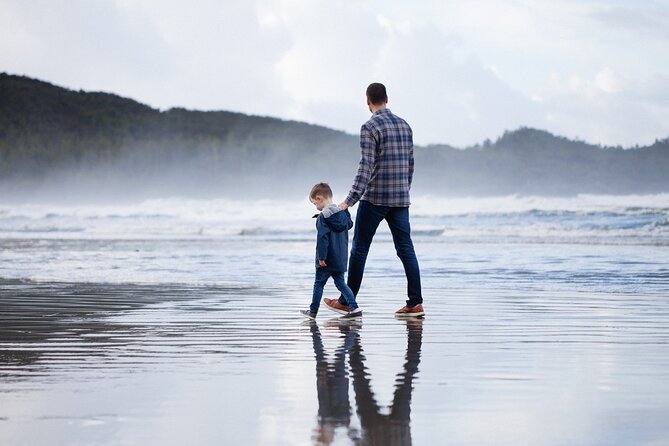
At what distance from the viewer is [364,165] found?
21.5 feet

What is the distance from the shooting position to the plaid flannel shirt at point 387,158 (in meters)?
6.63

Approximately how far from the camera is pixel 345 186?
6588cm

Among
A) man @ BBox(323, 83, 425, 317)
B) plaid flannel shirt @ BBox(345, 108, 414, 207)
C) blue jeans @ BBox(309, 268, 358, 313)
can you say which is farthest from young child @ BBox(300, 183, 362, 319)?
plaid flannel shirt @ BBox(345, 108, 414, 207)

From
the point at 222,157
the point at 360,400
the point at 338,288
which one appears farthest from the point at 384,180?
the point at 222,157

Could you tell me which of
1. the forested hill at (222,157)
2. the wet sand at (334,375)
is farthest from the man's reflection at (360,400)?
the forested hill at (222,157)

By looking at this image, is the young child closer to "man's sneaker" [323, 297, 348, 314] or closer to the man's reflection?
"man's sneaker" [323, 297, 348, 314]

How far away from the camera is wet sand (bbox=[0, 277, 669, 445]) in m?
2.98

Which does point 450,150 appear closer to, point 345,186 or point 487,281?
point 345,186

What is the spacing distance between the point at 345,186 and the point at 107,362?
61638mm

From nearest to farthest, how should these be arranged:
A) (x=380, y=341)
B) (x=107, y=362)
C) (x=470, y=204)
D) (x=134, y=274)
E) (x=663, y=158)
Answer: (x=107, y=362)
(x=380, y=341)
(x=134, y=274)
(x=470, y=204)
(x=663, y=158)

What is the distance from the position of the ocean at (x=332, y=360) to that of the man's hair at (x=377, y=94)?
155 cm

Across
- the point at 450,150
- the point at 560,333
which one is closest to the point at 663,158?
the point at 450,150

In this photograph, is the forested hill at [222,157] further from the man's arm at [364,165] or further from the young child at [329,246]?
the young child at [329,246]

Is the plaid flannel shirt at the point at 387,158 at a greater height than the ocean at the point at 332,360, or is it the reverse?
the plaid flannel shirt at the point at 387,158
